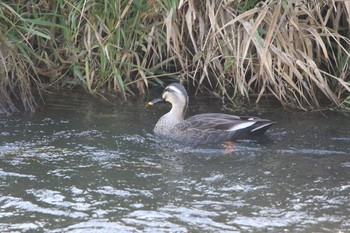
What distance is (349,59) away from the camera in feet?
30.1

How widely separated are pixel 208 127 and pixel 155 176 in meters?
1.54

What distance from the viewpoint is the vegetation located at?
8.73 m

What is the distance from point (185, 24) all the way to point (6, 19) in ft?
6.20

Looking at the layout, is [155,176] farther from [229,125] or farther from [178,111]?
[178,111]

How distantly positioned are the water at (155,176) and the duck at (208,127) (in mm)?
137

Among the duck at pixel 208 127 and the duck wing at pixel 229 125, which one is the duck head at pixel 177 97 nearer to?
the duck at pixel 208 127

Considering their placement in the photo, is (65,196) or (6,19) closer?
(65,196)

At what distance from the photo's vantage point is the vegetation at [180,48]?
8727 millimetres

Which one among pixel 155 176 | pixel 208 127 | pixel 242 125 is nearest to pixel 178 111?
pixel 208 127

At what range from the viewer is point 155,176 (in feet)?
22.8

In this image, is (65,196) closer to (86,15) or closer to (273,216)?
(273,216)

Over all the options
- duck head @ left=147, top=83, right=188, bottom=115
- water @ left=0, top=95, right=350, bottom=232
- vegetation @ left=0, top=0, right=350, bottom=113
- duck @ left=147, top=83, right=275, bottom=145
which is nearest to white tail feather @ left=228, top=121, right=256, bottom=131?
duck @ left=147, top=83, right=275, bottom=145

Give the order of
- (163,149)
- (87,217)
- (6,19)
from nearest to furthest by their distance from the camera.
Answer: (87,217) → (163,149) → (6,19)

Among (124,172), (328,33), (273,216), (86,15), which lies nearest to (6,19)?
(86,15)
